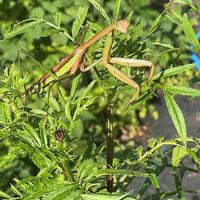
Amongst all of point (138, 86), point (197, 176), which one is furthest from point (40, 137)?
point (197, 176)

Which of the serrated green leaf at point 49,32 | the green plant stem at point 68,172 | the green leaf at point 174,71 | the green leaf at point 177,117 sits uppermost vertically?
the serrated green leaf at point 49,32

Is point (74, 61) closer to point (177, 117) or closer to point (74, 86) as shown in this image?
point (74, 86)

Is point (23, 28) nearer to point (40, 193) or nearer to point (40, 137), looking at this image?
point (40, 137)

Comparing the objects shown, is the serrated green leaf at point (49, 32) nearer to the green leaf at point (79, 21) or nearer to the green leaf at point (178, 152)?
the green leaf at point (79, 21)

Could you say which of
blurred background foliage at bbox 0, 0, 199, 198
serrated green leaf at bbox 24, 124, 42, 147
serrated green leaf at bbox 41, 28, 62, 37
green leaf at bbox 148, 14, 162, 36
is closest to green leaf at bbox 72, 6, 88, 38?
serrated green leaf at bbox 41, 28, 62, 37

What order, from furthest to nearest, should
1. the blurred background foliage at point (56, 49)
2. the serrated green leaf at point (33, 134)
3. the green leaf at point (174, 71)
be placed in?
the blurred background foliage at point (56, 49)
the green leaf at point (174, 71)
the serrated green leaf at point (33, 134)

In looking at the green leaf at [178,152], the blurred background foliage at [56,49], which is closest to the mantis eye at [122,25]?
the green leaf at [178,152]

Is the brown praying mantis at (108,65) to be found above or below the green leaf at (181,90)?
above
